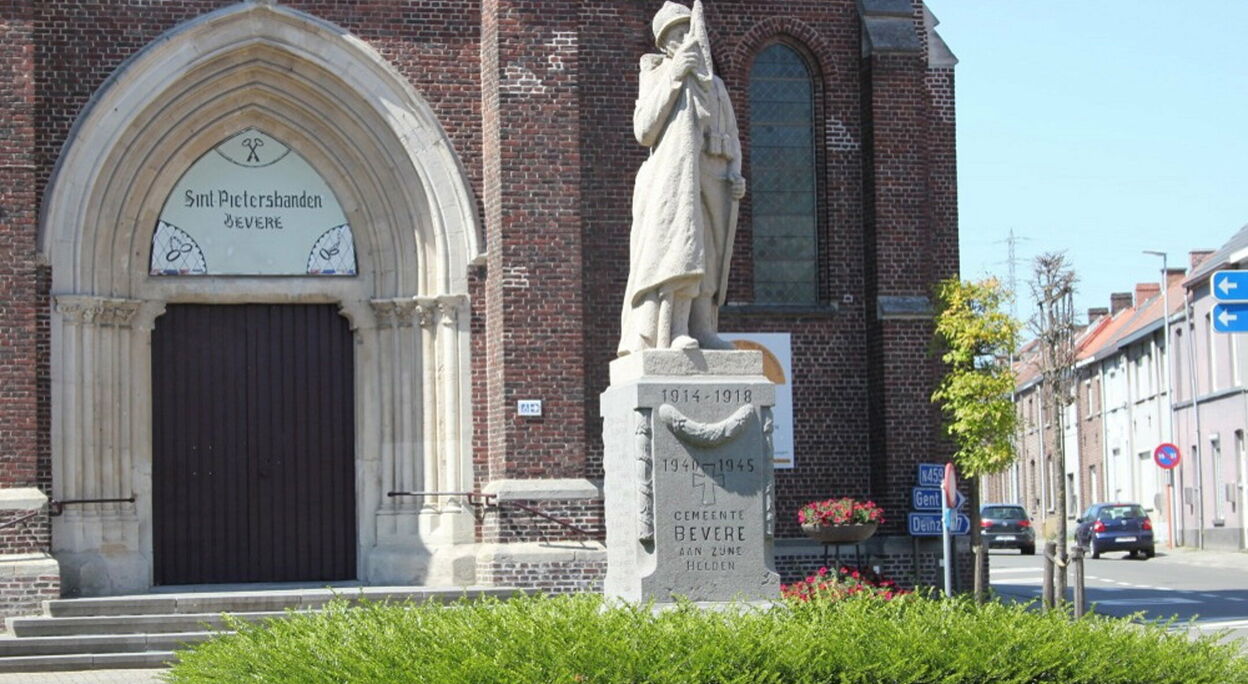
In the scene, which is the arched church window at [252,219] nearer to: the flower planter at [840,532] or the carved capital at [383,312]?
the carved capital at [383,312]

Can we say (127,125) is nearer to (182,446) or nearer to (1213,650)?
(182,446)

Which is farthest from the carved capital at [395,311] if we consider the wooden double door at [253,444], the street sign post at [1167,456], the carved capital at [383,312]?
the street sign post at [1167,456]

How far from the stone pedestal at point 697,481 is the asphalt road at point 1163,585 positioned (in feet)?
19.0

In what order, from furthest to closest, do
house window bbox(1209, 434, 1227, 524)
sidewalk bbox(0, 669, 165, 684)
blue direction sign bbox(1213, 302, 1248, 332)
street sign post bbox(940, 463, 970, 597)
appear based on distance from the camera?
house window bbox(1209, 434, 1227, 524) → street sign post bbox(940, 463, 970, 597) → blue direction sign bbox(1213, 302, 1248, 332) → sidewalk bbox(0, 669, 165, 684)

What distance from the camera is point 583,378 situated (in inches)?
813

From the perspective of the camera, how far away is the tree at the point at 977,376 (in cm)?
2216

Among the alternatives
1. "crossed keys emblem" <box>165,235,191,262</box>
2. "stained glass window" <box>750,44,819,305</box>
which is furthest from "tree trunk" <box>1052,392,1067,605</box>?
"crossed keys emblem" <box>165,235,191,262</box>

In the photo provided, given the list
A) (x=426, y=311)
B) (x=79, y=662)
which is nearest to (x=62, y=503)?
(x=79, y=662)

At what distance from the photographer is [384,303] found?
70.0 feet

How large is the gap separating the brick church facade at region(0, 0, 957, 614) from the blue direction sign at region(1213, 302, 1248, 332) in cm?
568

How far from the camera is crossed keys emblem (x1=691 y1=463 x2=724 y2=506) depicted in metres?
12.2

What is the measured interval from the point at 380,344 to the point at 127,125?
3.64 metres

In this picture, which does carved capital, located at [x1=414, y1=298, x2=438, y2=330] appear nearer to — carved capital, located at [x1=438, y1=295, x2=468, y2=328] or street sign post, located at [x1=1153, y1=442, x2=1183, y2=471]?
carved capital, located at [x1=438, y1=295, x2=468, y2=328]

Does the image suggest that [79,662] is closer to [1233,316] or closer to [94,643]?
[94,643]
